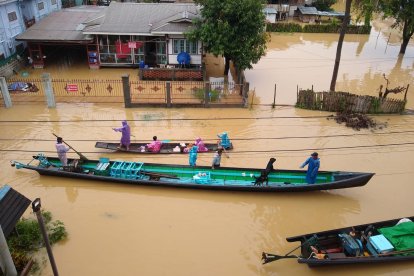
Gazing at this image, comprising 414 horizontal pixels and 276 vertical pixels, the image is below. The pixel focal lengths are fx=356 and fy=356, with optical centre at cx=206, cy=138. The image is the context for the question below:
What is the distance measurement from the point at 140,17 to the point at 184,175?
1629 centimetres

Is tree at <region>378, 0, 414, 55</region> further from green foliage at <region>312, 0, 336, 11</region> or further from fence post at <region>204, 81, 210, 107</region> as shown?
fence post at <region>204, 81, 210, 107</region>

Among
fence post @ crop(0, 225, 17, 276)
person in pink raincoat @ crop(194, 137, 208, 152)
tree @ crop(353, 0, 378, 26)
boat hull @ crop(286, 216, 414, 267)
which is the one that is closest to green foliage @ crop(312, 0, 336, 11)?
tree @ crop(353, 0, 378, 26)

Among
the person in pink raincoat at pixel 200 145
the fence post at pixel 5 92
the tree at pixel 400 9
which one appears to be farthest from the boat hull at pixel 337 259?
the tree at pixel 400 9

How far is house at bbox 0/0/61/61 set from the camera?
23.8 metres

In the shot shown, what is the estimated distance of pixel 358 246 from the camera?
10156 millimetres

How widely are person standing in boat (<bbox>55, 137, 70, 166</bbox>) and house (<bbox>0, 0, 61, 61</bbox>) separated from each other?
14270mm

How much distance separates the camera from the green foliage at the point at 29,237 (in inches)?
412

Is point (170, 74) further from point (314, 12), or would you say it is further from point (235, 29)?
point (314, 12)

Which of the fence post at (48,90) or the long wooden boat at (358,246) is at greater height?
the fence post at (48,90)

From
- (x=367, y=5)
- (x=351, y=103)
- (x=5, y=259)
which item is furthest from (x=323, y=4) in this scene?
(x=5, y=259)

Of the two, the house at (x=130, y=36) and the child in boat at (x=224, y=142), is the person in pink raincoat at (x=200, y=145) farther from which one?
the house at (x=130, y=36)

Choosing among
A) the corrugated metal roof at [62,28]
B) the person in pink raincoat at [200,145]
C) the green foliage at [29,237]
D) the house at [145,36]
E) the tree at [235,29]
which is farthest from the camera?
the corrugated metal roof at [62,28]

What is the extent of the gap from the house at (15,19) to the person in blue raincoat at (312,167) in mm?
21486

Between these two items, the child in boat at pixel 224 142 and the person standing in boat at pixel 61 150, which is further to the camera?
the child in boat at pixel 224 142
